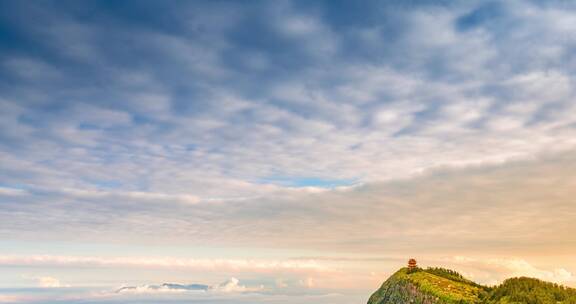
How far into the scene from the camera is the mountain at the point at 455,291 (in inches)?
3447

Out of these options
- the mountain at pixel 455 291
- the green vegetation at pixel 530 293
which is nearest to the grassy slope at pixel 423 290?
the mountain at pixel 455 291

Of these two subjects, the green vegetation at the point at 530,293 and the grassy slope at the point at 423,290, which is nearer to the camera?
the green vegetation at the point at 530,293

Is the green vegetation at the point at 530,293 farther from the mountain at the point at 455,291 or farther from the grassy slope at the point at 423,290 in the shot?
the grassy slope at the point at 423,290

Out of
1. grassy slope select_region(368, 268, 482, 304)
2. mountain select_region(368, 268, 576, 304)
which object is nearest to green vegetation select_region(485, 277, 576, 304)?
mountain select_region(368, 268, 576, 304)

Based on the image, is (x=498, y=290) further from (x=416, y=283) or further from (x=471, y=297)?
(x=416, y=283)

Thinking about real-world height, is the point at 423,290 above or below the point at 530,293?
above

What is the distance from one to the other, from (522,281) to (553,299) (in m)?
9.04

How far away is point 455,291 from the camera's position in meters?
98.4

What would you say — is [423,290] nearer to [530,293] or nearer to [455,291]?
[455,291]

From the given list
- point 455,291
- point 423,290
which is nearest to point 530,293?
point 455,291

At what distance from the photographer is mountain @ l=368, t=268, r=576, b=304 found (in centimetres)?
8756

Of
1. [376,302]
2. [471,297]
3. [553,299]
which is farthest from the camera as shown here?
[376,302]

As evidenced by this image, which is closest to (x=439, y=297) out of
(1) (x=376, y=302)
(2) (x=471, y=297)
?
(2) (x=471, y=297)

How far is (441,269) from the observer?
120m
